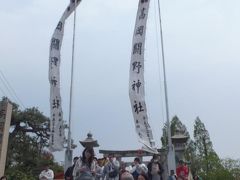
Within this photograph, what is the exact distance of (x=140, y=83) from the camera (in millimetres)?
12773

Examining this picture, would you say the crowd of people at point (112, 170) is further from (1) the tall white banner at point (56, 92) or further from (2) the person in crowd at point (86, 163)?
(1) the tall white banner at point (56, 92)

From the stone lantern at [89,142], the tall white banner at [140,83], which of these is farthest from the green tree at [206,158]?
the tall white banner at [140,83]

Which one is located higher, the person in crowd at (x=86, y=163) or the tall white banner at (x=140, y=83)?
the tall white banner at (x=140, y=83)

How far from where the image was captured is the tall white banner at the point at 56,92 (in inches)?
562

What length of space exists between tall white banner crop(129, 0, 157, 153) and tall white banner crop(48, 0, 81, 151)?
350 centimetres

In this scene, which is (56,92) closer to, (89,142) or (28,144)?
(89,142)

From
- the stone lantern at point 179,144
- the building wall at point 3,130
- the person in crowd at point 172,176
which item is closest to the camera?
the person in crowd at point 172,176

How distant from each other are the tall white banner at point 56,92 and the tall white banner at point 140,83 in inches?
138

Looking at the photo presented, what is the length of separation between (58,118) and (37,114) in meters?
17.0

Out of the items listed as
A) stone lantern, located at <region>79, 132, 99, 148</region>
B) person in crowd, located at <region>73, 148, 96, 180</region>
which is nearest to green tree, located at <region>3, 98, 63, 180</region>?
stone lantern, located at <region>79, 132, 99, 148</region>

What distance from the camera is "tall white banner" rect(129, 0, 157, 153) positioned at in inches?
477

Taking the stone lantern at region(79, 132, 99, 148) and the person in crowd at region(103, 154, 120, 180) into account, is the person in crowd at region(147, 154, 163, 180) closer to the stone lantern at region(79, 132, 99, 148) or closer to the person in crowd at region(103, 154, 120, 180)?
the person in crowd at region(103, 154, 120, 180)

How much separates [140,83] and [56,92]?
3.99 m

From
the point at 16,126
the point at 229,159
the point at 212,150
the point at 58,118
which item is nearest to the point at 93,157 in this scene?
the point at 58,118
